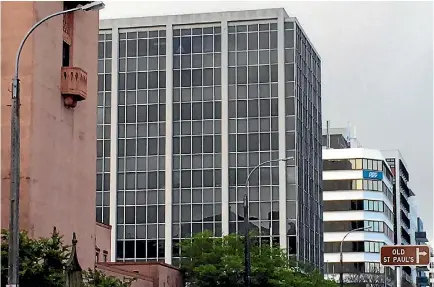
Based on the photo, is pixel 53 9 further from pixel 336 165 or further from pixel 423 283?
pixel 423 283

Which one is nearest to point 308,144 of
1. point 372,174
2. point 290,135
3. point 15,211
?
point 290,135

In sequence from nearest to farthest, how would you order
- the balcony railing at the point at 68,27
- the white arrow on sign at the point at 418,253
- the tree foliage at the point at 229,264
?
the balcony railing at the point at 68,27 < the white arrow on sign at the point at 418,253 < the tree foliage at the point at 229,264

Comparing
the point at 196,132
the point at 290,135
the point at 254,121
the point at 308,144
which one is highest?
the point at 254,121

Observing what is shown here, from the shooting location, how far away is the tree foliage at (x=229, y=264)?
51406 mm

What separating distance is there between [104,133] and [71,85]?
4273cm

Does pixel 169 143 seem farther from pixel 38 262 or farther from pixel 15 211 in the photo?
pixel 15 211

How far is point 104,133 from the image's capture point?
8012 cm

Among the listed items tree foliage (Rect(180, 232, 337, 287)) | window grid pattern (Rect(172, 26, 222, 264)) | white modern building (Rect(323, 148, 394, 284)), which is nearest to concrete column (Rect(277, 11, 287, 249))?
window grid pattern (Rect(172, 26, 222, 264))

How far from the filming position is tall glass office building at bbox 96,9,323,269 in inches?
3029

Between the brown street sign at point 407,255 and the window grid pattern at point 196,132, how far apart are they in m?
35.2

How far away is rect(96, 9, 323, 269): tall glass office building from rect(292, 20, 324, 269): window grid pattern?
18cm

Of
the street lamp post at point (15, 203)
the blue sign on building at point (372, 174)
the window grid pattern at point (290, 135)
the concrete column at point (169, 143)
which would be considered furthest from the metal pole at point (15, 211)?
the blue sign on building at point (372, 174)

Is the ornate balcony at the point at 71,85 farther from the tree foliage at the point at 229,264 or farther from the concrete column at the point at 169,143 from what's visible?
the concrete column at the point at 169,143

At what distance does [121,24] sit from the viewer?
8119 centimetres
